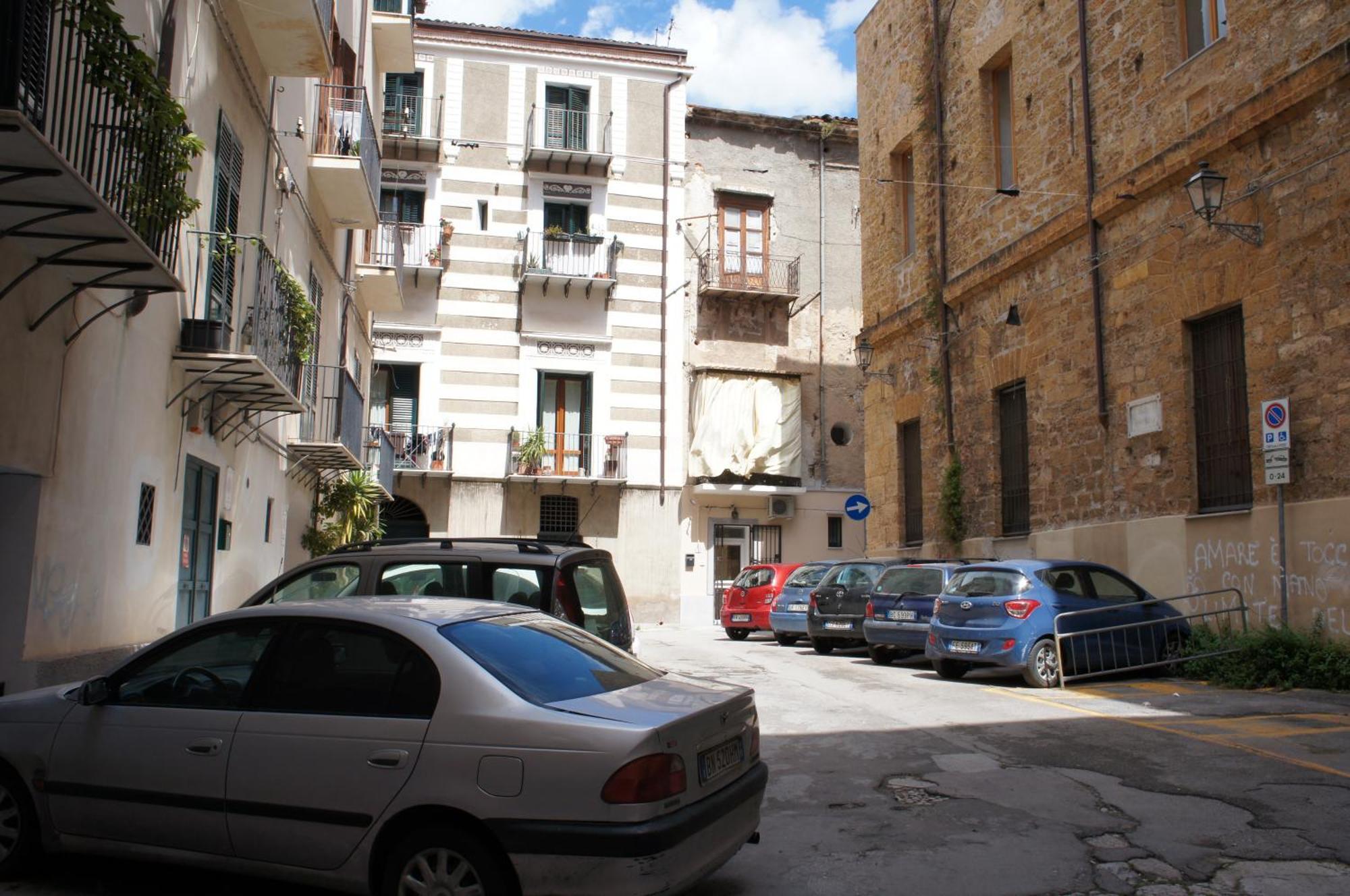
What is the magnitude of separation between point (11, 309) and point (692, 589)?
78.3ft

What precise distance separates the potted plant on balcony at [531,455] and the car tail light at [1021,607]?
1721cm

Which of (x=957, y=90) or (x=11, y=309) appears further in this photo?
(x=957, y=90)

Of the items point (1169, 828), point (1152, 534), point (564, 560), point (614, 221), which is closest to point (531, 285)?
point (614, 221)

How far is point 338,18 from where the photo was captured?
1709 cm

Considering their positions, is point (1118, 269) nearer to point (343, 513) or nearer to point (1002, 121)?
point (1002, 121)

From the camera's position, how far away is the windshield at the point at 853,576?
59.7 feet

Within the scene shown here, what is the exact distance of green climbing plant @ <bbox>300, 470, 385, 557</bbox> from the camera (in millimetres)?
18328

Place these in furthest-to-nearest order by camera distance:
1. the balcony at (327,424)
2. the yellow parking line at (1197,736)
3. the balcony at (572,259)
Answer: the balcony at (572,259), the balcony at (327,424), the yellow parking line at (1197,736)

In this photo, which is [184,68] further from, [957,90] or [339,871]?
[957,90]

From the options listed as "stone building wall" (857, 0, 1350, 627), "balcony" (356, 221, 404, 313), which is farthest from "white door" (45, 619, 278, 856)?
"balcony" (356, 221, 404, 313)

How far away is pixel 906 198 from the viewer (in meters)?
24.6

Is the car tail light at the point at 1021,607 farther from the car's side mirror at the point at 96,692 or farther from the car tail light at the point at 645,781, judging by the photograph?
the car's side mirror at the point at 96,692

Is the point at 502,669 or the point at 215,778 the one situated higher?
the point at 502,669

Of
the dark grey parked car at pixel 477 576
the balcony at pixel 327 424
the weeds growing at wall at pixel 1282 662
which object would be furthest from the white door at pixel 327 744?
the weeds growing at wall at pixel 1282 662
